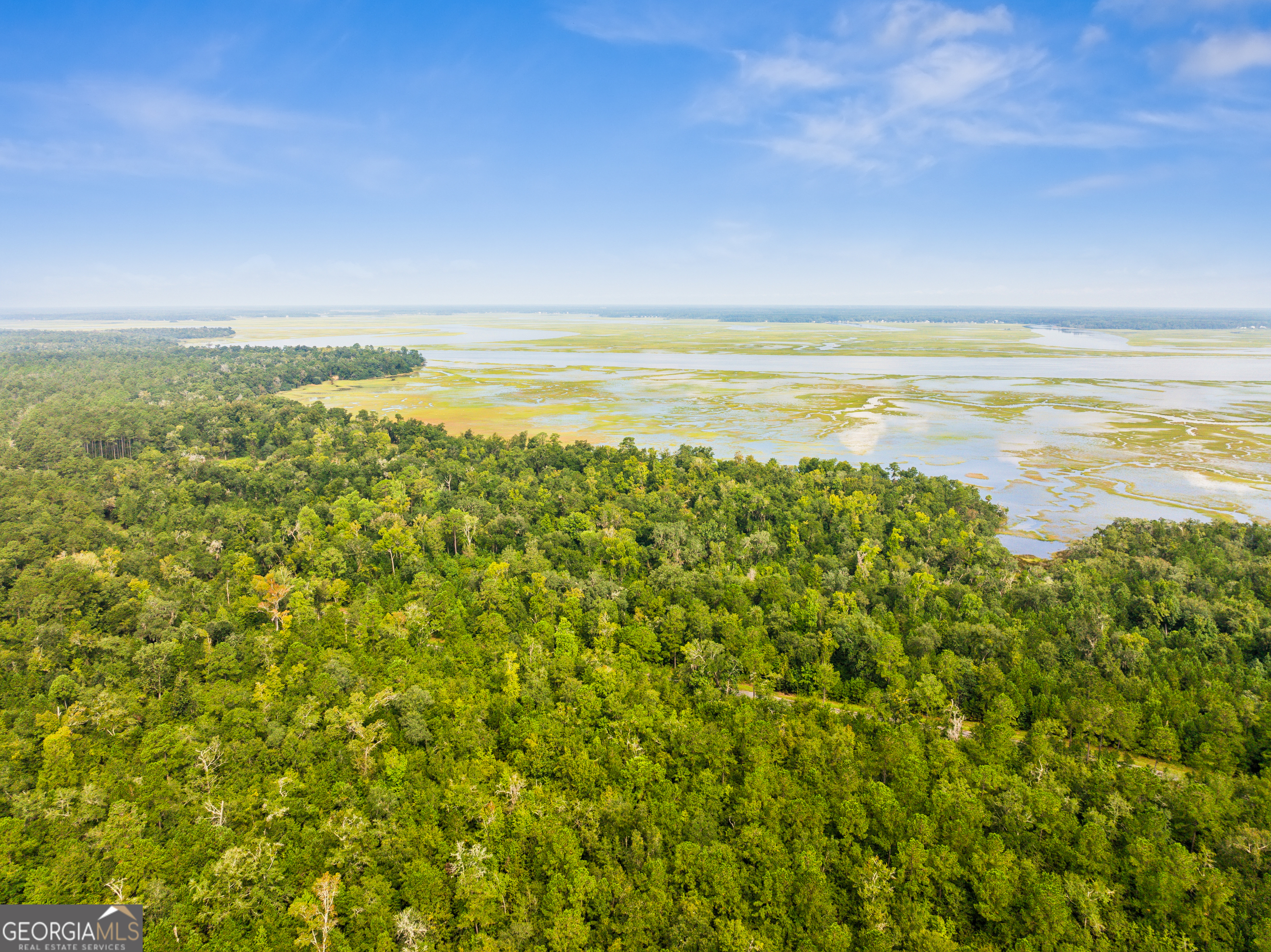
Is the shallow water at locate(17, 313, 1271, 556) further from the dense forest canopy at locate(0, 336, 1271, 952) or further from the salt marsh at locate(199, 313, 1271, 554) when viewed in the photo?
the dense forest canopy at locate(0, 336, 1271, 952)

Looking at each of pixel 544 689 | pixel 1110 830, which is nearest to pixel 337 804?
pixel 544 689

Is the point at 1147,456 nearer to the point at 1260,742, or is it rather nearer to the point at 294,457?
the point at 1260,742

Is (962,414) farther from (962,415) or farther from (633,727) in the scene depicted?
(633,727)

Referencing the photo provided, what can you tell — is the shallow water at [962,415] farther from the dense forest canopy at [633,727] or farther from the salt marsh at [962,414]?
the dense forest canopy at [633,727]

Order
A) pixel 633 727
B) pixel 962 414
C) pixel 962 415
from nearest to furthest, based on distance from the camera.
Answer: pixel 633 727, pixel 962 415, pixel 962 414

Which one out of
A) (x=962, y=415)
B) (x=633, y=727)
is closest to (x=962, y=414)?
(x=962, y=415)

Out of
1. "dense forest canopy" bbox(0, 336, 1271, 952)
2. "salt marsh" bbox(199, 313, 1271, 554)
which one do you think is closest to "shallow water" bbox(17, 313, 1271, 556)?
"salt marsh" bbox(199, 313, 1271, 554)

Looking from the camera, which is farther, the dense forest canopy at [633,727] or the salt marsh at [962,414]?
the salt marsh at [962,414]

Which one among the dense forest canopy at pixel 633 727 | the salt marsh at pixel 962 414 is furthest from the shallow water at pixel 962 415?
the dense forest canopy at pixel 633 727
